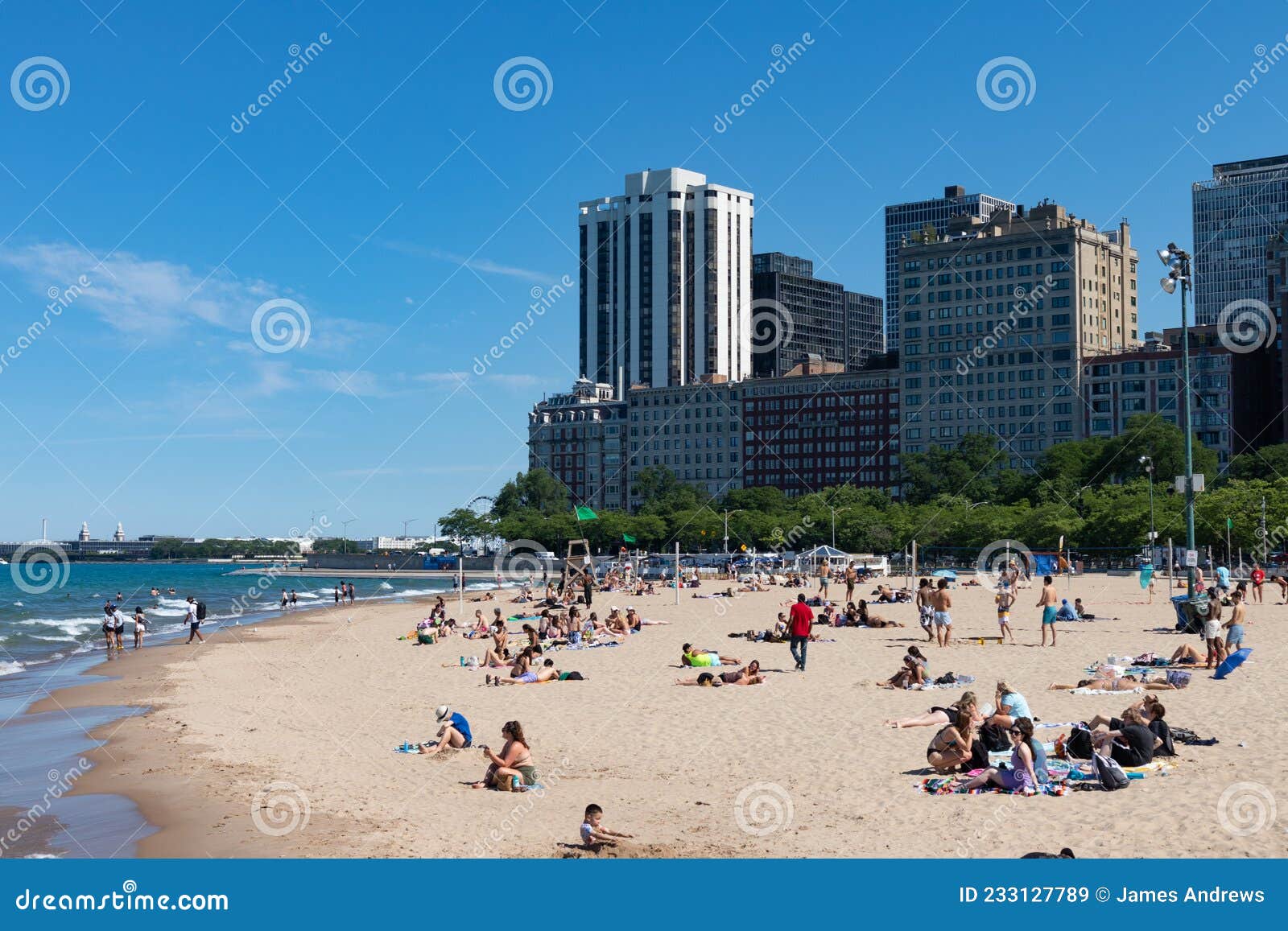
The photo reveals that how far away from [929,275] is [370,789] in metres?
139

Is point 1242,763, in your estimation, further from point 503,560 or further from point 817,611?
point 503,560

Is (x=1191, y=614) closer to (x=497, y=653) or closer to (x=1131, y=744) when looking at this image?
(x=497, y=653)

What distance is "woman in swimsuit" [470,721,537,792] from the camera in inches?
636

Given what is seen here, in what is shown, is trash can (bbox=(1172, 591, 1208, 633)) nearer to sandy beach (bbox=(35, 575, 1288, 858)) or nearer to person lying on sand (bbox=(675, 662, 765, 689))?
sandy beach (bbox=(35, 575, 1288, 858))

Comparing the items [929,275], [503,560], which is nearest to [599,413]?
[503,560]

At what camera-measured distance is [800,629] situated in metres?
26.5

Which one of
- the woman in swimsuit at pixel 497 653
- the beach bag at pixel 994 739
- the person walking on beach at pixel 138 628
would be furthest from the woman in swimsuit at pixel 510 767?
the person walking on beach at pixel 138 628

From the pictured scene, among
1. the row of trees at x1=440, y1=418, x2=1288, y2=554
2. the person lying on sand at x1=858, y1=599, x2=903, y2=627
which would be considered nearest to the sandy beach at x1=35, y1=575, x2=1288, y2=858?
the person lying on sand at x1=858, y1=599, x2=903, y2=627

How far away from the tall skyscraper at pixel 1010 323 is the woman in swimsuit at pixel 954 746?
12444 cm

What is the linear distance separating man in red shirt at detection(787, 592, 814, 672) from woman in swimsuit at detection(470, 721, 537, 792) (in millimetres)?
10813

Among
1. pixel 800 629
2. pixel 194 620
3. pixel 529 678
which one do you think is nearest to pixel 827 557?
pixel 194 620

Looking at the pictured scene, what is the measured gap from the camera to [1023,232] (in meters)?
140

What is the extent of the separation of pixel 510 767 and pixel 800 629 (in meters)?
11.2

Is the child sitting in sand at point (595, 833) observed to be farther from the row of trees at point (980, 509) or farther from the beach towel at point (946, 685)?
the row of trees at point (980, 509)
